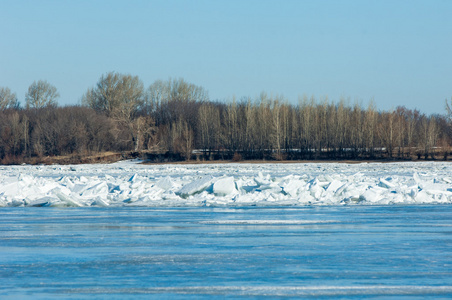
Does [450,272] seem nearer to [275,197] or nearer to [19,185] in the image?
[275,197]

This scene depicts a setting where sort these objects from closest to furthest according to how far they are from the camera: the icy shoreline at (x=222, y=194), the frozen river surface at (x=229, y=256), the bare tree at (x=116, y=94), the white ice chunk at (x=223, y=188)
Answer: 1. the frozen river surface at (x=229, y=256)
2. the icy shoreline at (x=222, y=194)
3. the white ice chunk at (x=223, y=188)
4. the bare tree at (x=116, y=94)

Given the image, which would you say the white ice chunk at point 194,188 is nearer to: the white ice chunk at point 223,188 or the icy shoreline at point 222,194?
the icy shoreline at point 222,194

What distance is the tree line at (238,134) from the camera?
169ft

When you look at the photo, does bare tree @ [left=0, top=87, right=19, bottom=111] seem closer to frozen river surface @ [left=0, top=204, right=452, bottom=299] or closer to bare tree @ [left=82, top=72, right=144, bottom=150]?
bare tree @ [left=82, top=72, right=144, bottom=150]

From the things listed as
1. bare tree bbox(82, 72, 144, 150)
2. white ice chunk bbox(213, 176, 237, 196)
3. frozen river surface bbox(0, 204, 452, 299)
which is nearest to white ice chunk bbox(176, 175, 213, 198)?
white ice chunk bbox(213, 176, 237, 196)

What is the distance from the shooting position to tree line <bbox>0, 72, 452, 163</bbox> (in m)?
51.5

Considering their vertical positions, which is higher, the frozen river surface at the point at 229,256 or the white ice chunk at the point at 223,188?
the white ice chunk at the point at 223,188

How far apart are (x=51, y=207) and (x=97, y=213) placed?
8.18 feet

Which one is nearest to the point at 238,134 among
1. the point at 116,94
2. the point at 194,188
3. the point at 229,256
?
the point at 116,94

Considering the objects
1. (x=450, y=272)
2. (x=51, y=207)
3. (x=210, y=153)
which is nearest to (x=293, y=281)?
(x=450, y=272)

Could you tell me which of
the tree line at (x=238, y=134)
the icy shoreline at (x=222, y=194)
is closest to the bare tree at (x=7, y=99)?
the tree line at (x=238, y=134)

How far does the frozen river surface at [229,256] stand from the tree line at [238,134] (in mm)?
38589

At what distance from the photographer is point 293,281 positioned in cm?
613

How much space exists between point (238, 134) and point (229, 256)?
48.2 metres
